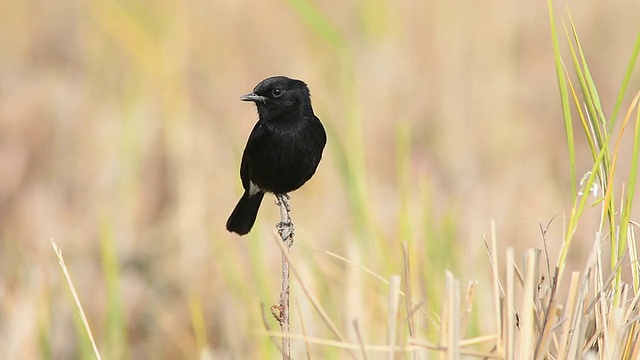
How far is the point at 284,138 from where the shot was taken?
8.25 ft

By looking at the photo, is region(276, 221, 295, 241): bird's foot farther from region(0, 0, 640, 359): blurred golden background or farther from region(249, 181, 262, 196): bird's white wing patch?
region(0, 0, 640, 359): blurred golden background

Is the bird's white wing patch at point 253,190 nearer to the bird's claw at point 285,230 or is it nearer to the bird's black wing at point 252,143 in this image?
the bird's black wing at point 252,143

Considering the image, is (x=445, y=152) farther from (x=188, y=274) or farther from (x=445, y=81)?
(x=188, y=274)

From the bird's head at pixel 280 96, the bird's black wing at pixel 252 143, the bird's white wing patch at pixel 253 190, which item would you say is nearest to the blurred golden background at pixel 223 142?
the bird's white wing patch at pixel 253 190

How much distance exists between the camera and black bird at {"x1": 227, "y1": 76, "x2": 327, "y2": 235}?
2486 millimetres

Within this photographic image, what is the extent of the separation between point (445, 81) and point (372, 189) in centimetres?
97

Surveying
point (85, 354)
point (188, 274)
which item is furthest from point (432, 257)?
point (188, 274)

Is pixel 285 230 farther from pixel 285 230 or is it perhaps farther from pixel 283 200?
pixel 283 200

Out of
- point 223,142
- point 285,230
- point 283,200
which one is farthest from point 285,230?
point 223,142

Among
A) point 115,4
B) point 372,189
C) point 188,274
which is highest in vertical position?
point 115,4

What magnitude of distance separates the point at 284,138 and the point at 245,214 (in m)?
0.38

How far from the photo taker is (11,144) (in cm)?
519

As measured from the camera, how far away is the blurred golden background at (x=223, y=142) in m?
4.33

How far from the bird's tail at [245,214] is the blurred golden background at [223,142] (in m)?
0.56
